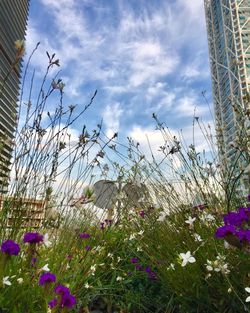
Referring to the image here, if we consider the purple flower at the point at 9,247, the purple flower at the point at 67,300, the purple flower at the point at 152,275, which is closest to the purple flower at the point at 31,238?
the purple flower at the point at 9,247

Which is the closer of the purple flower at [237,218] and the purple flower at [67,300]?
the purple flower at [67,300]

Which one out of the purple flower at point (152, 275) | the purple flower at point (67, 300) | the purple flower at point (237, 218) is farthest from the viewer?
the purple flower at point (152, 275)

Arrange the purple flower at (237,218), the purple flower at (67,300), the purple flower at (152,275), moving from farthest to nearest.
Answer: the purple flower at (152,275), the purple flower at (237,218), the purple flower at (67,300)

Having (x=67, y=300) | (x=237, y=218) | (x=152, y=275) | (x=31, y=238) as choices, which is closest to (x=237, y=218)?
(x=237, y=218)

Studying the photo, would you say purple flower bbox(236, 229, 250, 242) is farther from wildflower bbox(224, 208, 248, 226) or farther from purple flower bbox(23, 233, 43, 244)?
purple flower bbox(23, 233, 43, 244)

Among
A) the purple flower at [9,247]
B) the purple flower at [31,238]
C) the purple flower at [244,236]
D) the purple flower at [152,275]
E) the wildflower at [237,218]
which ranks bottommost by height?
the purple flower at [152,275]

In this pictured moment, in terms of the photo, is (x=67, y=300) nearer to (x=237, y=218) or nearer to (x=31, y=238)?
(x=31, y=238)

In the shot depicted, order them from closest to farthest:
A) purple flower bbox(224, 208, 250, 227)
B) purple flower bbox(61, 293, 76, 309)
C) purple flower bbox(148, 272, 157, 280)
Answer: purple flower bbox(61, 293, 76, 309), purple flower bbox(224, 208, 250, 227), purple flower bbox(148, 272, 157, 280)

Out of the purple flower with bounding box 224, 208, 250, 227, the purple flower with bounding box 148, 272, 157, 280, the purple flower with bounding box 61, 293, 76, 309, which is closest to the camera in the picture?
the purple flower with bounding box 61, 293, 76, 309

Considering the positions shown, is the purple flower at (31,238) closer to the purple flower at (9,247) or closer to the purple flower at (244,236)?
the purple flower at (9,247)

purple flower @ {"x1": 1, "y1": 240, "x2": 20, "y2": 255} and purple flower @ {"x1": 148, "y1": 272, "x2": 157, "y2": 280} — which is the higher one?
purple flower @ {"x1": 1, "y1": 240, "x2": 20, "y2": 255}

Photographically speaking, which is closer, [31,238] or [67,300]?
[67,300]

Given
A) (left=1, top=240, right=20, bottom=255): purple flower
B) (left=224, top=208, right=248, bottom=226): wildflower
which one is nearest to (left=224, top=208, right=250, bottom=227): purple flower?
(left=224, top=208, right=248, bottom=226): wildflower

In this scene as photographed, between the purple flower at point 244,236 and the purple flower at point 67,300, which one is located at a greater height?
the purple flower at point 244,236
